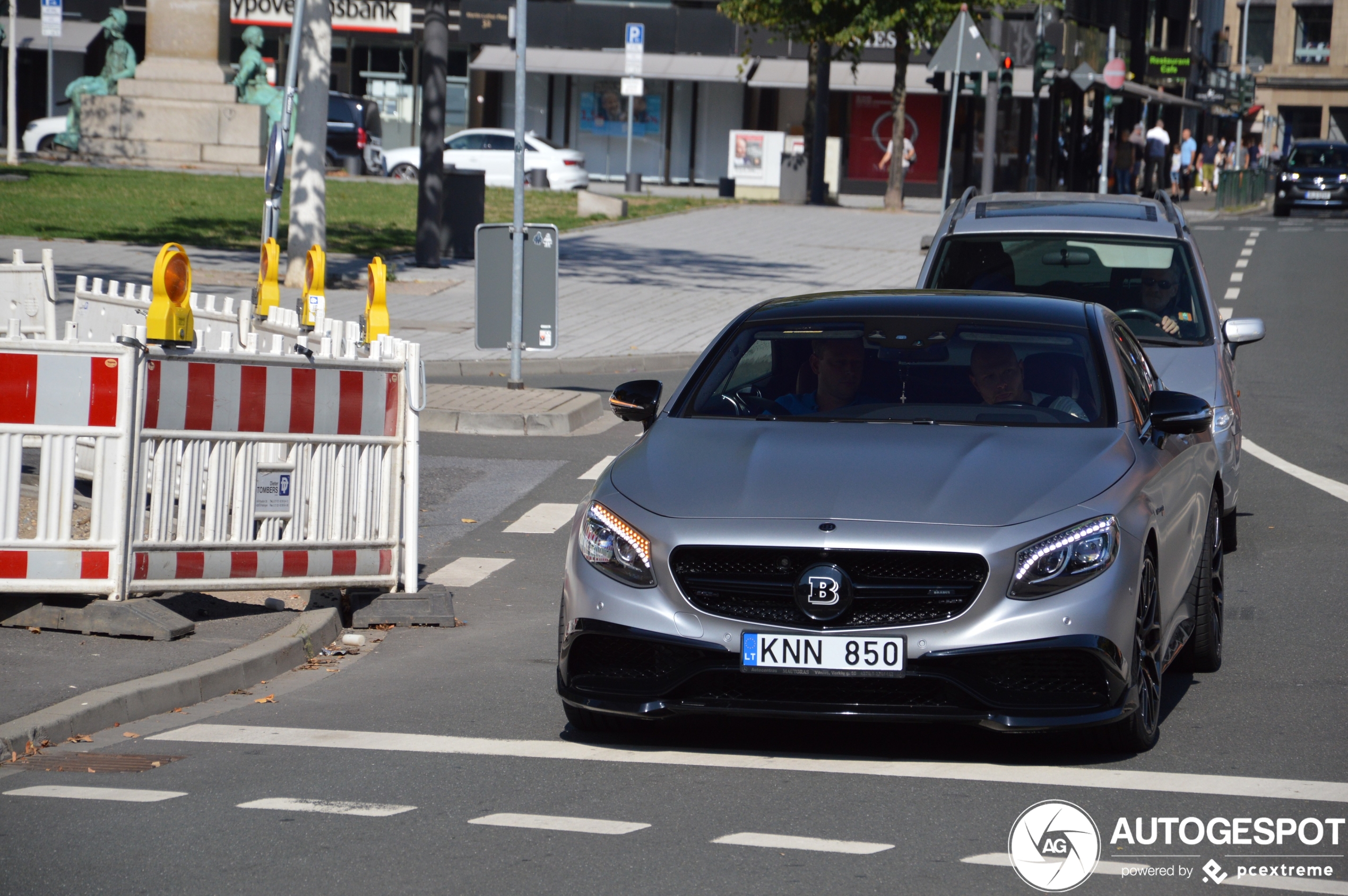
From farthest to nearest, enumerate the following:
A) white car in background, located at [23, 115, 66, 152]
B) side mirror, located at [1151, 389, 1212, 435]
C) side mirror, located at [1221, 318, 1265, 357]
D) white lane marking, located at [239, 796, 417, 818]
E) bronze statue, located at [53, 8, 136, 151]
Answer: white car in background, located at [23, 115, 66, 152]
bronze statue, located at [53, 8, 136, 151]
side mirror, located at [1221, 318, 1265, 357]
side mirror, located at [1151, 389, 1212, 435]
white lane marking, located at [239, 796, 417, 818]

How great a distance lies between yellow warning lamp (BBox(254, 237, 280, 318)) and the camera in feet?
31.4

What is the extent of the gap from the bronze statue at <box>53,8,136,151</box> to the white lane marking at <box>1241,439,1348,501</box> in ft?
111

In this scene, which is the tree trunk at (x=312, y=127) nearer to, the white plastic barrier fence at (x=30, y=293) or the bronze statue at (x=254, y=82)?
the white plastic barrier fence at (x=30, y=293)

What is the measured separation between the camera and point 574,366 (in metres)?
16.7

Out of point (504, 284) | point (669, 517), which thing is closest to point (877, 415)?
point (669, 517)

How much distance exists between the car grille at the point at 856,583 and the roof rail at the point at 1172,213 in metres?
5.61

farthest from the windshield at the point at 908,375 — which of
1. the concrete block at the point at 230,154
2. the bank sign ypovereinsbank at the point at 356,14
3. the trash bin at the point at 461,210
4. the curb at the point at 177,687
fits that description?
the bank sign ypovereinsbank at the point at 356,14

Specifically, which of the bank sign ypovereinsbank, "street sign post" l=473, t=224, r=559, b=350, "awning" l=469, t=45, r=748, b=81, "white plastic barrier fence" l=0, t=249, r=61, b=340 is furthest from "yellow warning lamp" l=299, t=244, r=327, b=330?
the bank sign ypovereinsbank

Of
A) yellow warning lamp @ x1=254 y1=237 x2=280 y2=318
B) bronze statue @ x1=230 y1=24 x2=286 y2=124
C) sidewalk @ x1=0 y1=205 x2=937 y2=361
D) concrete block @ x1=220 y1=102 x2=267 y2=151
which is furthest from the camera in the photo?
concrete block @ x1=220 y1=102 x2=267 y2=151

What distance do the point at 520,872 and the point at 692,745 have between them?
1414mm

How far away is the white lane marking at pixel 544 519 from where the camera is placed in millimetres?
10242

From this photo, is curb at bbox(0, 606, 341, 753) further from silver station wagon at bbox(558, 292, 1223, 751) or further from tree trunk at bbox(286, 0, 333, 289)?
tree trunk at bbox(286, 0, 333, 289)

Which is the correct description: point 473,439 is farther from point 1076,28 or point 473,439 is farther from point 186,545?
point 1076,28

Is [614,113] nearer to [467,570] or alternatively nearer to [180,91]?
[180,91]
